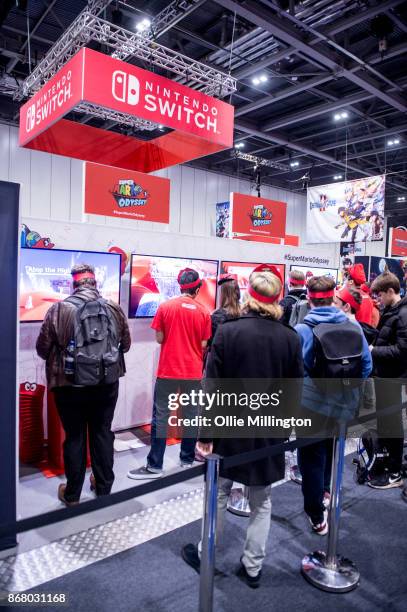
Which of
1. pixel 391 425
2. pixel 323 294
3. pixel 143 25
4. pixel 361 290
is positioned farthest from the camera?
pixel 143 25

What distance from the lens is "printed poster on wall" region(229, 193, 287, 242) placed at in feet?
27.1

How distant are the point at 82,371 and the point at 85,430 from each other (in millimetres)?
447

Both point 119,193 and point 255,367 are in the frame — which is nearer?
point 255,367

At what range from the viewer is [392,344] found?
3170mm

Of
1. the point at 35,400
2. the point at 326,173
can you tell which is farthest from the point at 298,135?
the point at 35,400

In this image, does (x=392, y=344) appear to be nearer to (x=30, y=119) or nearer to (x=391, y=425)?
(x=391, y=425)

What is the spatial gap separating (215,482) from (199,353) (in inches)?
69.1

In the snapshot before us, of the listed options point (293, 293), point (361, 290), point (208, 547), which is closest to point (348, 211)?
point (361, 290)

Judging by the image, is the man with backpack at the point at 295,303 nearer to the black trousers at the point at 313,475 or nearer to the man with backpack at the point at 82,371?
the black trousers at the point at 313,475

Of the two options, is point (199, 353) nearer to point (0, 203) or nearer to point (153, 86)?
point (0, 203)

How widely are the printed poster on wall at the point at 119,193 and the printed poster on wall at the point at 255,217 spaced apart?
2414mm

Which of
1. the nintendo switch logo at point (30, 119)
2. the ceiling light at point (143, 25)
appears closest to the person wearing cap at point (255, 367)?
the nintendo switch logo at point (30, 119)

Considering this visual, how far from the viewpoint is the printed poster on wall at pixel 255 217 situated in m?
8.25

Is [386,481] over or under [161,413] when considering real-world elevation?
under
